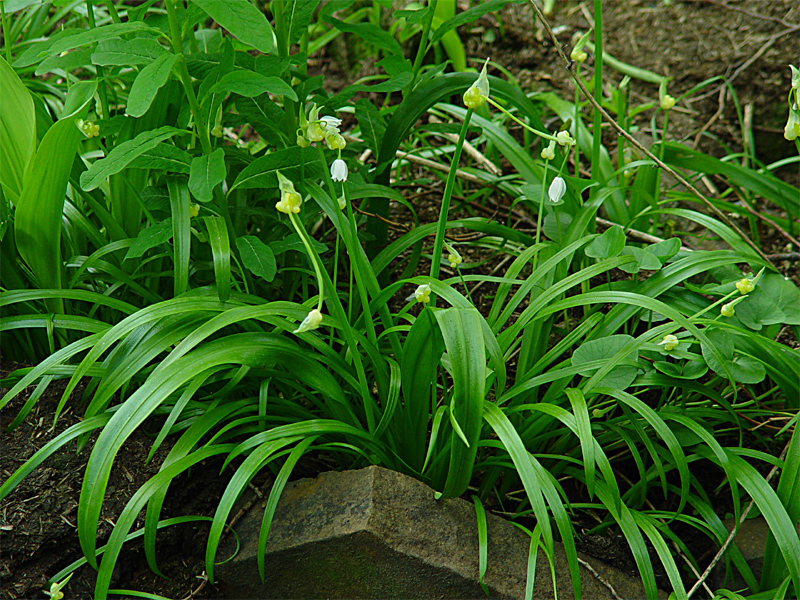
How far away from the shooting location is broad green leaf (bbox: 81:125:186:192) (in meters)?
1.18

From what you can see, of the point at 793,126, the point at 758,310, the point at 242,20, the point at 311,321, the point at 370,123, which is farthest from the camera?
the point at 370,123

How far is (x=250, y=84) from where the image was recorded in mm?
1196

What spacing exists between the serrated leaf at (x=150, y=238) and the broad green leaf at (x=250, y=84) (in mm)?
333

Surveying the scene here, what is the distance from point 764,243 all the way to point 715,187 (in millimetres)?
403

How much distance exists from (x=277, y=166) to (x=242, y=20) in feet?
1.20

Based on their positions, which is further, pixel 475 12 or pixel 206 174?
pixel 475 12

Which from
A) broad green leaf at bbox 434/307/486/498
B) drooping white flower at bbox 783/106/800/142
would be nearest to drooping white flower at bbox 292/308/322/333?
broad green leaf at bbox 434/307/486/498

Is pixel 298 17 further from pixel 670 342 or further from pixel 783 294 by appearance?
pixel 783 294

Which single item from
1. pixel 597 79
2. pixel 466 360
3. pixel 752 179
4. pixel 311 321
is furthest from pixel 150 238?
pixel 752 179

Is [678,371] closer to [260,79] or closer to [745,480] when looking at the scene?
[745,480]

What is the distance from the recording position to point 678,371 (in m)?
1.33

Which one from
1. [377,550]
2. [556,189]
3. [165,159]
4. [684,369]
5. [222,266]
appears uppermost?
[165,159]

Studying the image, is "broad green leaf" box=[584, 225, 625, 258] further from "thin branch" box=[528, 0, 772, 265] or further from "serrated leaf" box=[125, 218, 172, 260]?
"serrated leaf" box=[125, 218, 172, 260]

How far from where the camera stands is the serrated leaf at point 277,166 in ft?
4.41
